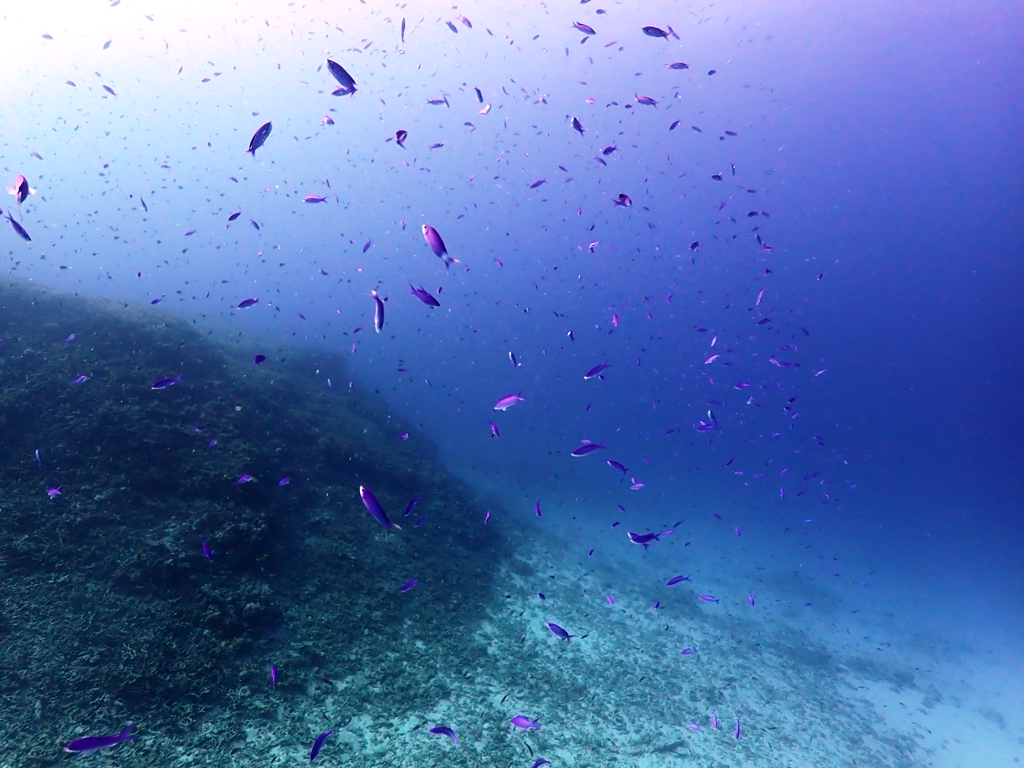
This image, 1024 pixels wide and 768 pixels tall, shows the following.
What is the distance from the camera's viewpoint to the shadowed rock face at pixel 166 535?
5.00 m

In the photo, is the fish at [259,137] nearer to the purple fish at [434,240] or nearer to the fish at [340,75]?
the fish at [340,75]

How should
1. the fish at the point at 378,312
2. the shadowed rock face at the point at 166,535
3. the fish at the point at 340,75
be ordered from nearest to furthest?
the fish at the point at 378,312 < the fish at the point at 340,75 < the shadowed rock face at the point at 166,535

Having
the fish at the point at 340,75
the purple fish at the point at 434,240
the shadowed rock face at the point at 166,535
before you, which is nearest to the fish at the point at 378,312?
the purple fish at the point at 434,240

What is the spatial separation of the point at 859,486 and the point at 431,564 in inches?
2455

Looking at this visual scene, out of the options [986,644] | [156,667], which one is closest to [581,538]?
[156,667]

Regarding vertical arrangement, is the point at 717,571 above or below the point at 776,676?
below

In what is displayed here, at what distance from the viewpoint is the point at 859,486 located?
50719mm

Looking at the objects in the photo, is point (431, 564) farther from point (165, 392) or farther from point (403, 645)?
point (165, 392)

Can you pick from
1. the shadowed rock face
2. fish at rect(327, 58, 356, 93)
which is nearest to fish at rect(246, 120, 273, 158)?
fish at rect(327, 58, 356, 93)

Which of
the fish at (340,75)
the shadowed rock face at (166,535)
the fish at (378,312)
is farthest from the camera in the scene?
the shadowed rock face at (166,535)

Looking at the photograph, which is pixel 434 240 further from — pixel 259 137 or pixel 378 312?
pixel 259 137

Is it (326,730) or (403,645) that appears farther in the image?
(403,645)

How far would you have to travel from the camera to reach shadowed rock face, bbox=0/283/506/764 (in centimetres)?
500

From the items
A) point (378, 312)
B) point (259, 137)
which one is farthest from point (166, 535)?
point (259, 137)
